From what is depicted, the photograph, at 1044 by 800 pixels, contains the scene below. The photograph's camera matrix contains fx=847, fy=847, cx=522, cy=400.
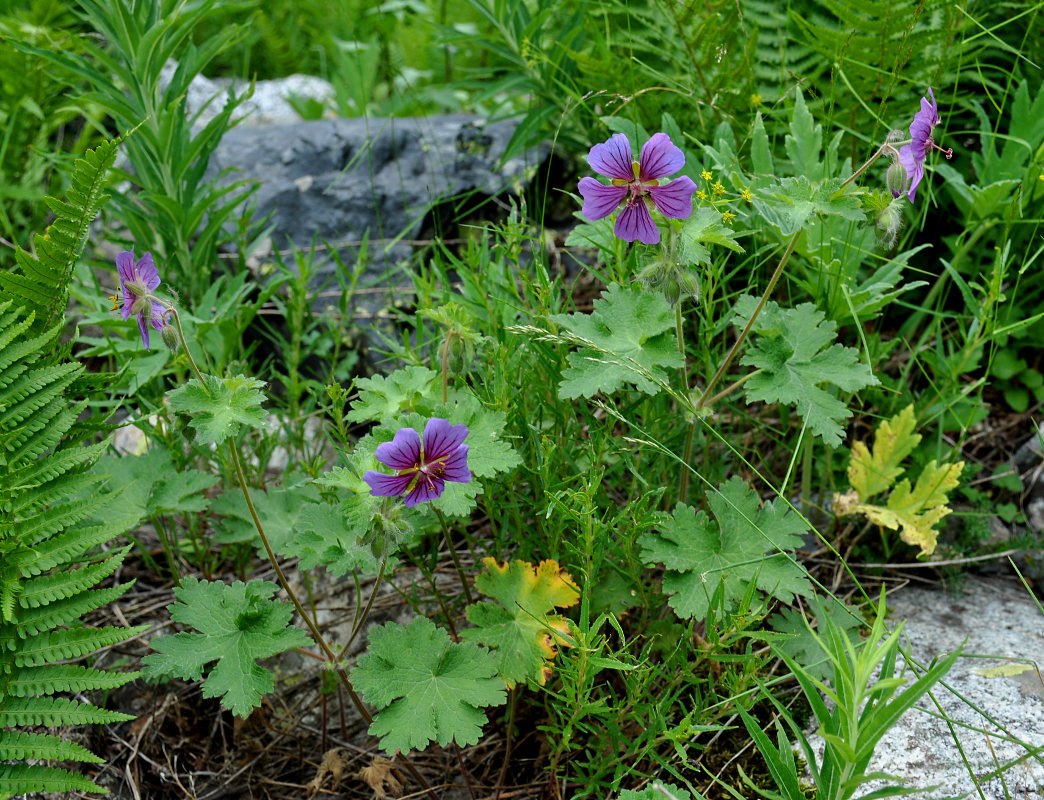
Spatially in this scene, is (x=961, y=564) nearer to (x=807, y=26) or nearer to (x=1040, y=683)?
(x=1040, y=683)

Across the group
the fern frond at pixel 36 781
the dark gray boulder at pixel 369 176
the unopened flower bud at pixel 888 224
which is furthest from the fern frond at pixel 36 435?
the unopened flower bud at pixel 888 224

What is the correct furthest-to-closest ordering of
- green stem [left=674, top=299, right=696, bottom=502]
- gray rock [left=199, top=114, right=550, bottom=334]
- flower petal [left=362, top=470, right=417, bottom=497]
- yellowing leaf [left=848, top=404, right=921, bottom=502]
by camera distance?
gray rock [left=199, top=114, right=550, bottom=334] < yellowing leaf [left=848, top=404, right=921, bottom=502] < green stem [left=674, top=299, right=696, bottom=502] < flower petal [left=362, top=470, right=417, bottom=497]

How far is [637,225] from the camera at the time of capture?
5.85 ft

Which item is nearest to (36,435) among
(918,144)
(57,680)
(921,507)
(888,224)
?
(57,680)

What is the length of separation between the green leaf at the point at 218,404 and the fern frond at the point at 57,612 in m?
0.40

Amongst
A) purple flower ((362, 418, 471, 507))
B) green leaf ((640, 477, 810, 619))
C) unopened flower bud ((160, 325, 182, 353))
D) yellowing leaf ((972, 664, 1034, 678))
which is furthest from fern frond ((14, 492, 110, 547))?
yellowing leaf ((972, 664, 1034, 678))

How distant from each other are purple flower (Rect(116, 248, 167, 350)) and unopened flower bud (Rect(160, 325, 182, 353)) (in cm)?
1

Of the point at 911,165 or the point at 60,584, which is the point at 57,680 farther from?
the point at 911,165

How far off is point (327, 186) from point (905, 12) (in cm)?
221

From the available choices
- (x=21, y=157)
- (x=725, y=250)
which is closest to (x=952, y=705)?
(x=725, y=250)

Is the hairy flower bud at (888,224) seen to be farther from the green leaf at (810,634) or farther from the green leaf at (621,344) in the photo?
the green leaf at (810,634)

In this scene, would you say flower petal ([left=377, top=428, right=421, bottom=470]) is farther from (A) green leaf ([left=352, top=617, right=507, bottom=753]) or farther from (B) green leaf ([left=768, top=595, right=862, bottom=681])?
(B) green leaf ([left=768, top=595, right=862, bottom=681])

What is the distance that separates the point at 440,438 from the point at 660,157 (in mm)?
717

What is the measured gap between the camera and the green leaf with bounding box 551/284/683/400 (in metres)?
1.82
